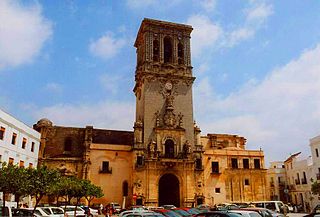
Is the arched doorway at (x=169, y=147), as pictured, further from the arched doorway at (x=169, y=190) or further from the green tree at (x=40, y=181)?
the green tree at (x=40, y=181)

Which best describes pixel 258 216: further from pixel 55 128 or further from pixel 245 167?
pixel 55 128

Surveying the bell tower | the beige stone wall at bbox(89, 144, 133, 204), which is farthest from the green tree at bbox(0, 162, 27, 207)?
the beige stone wall at bbox(89, 144, 133, 204)

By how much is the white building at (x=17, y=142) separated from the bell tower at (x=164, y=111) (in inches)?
450

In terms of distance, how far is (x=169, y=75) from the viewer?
1670 inches

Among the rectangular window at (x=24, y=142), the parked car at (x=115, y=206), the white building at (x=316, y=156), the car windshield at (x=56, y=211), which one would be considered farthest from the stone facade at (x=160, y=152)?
the car windshield at (x=56, y=211)

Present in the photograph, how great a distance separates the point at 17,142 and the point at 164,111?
17238 mm

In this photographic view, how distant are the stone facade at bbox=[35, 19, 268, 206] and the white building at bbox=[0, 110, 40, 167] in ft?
8.65

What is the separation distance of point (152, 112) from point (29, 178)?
23.3 meters

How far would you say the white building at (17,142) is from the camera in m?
29.2

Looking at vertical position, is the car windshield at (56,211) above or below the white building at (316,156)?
below

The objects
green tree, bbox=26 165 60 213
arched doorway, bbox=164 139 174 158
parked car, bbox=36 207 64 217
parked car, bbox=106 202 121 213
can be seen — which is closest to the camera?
green tree, bbox=26 165 60 213

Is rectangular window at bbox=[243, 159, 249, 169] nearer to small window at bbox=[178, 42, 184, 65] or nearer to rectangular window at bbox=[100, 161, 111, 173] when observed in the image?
small window at bbox=[178, 42, 184, 65]

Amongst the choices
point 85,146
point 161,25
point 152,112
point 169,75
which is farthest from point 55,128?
point 161,25

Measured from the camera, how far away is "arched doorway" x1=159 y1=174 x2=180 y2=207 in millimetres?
39219
